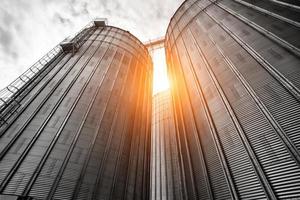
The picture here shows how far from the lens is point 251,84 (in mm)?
9445

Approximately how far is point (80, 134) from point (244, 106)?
805cm

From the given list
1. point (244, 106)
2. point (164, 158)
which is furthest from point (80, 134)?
point (244, 106)

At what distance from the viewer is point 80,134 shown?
11047 mm

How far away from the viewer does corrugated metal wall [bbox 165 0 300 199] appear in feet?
23.7

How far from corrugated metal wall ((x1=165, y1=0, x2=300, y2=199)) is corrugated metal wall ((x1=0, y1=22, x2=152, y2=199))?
128 inches

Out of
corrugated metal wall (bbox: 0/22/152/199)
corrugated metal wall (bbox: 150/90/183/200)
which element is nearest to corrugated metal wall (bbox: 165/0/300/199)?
corrugated metal wall (bbox: 150/90/183/200)

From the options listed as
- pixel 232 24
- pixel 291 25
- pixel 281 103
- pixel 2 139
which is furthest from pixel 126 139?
pixel 291 25

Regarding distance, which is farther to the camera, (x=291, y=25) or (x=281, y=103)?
(x=291, y=25)

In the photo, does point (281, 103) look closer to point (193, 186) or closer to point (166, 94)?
point (193, 186)

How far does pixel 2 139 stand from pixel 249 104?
36.3 ft

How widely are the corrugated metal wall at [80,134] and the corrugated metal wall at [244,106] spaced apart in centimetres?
326

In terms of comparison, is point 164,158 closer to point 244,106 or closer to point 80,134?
point 80,134

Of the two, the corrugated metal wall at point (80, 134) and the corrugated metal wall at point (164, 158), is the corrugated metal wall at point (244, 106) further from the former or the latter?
the corrugated metal wall at point (80, 134)

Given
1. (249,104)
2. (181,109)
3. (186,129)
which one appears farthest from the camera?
(181,109)
